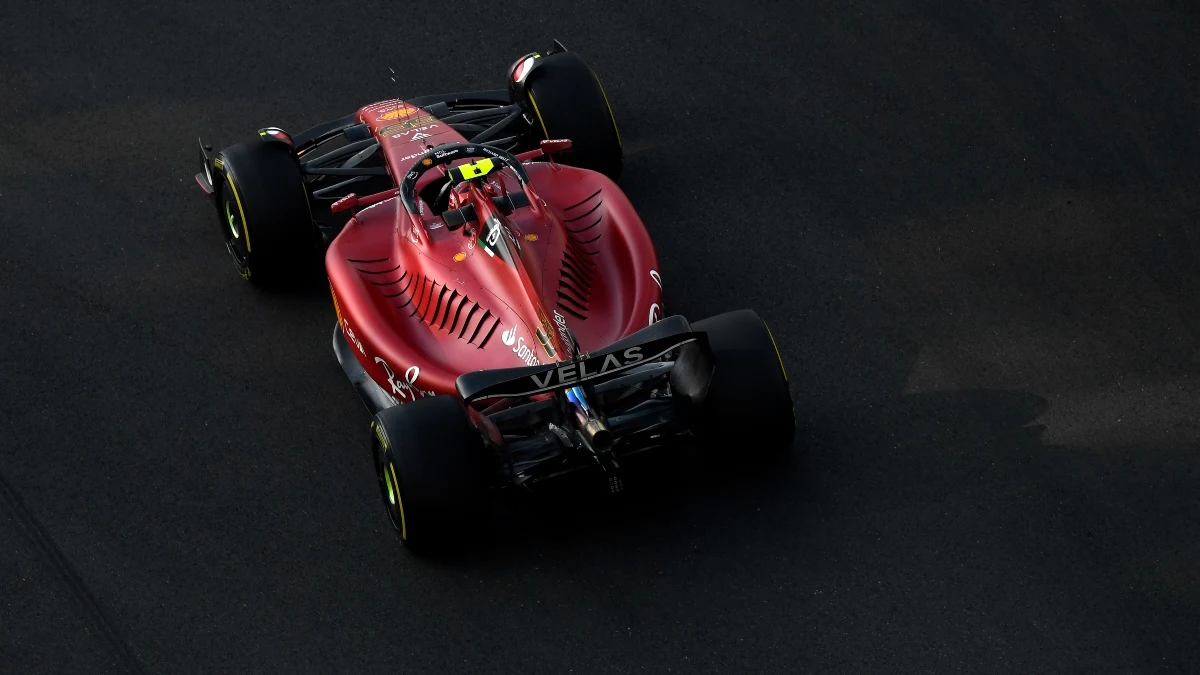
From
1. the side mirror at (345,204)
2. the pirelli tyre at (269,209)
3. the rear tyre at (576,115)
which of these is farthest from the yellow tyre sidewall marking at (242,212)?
the rear tyre at (576,115)

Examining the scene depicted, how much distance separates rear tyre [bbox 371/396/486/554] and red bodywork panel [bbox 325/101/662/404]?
1.69ft

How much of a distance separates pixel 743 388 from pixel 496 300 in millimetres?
1271

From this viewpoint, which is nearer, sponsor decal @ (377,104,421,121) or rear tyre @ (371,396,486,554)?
rear tyre @ (371,396,486,554)

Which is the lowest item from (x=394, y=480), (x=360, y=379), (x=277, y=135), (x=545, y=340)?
(x=360, y=379)

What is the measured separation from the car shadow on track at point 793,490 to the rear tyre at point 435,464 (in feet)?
0.67

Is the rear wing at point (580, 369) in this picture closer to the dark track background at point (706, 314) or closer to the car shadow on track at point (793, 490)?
the car shadow on track at point (793, 490)

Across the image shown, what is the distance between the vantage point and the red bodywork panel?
7293 mm

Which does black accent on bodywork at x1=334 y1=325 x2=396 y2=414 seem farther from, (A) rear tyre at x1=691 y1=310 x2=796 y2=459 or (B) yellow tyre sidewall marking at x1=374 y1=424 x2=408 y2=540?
(A) rear tyre at x1=691 y1=310 x2=796 y2=459

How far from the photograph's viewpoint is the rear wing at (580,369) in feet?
21.0

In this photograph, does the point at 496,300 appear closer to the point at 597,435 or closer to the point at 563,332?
the point at 563,332

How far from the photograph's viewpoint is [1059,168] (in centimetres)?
969

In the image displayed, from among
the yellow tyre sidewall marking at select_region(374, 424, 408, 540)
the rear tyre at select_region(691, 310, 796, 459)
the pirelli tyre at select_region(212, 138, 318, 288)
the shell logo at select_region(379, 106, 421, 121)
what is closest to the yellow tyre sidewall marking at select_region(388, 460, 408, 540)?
the yellow tyre sidewall marking at select_region(374, 424, 408, 540)

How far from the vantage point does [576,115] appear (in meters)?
9.17

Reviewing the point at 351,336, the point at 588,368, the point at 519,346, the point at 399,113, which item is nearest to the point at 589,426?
the point at 588,368
